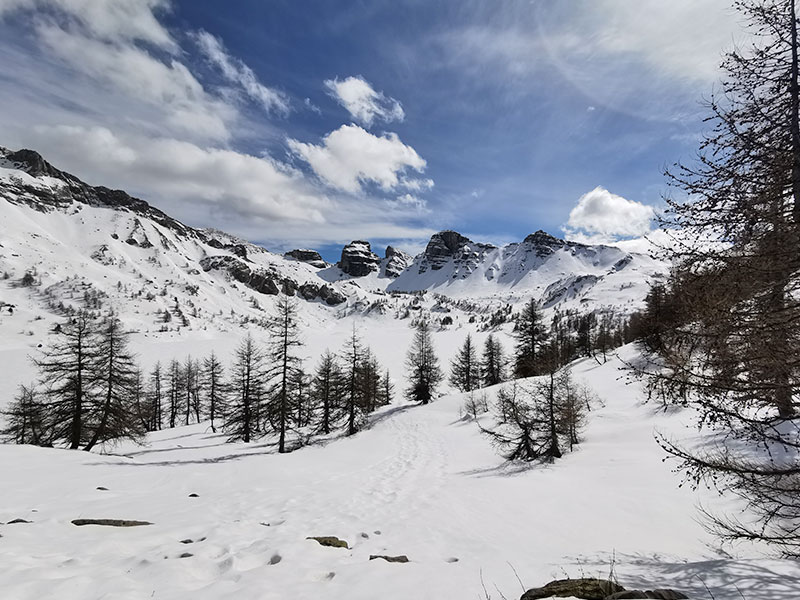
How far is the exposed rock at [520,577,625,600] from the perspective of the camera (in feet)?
14.4

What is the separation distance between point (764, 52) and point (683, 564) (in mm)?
8097

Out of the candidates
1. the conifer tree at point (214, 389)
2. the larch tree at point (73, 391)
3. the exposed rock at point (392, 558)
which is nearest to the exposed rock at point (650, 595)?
the exposed rock at point (392, 558)

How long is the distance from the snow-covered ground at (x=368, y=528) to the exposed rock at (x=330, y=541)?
23 centimetres

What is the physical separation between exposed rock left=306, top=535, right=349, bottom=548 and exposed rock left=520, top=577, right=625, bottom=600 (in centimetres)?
401

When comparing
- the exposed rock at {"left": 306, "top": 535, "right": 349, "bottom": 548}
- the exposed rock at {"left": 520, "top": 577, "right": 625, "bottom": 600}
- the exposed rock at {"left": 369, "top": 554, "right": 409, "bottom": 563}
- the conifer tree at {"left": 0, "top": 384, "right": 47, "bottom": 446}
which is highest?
the exposed rock at {"left": 520, "top": 577, "right": 625, "bottom": 600}

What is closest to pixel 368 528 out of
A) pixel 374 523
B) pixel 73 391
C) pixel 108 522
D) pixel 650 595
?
pixel 374 523

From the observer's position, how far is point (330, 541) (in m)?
7.15

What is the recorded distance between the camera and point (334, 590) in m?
4.92

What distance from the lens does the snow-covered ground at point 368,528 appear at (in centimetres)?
497

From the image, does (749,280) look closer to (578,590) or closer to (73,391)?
(578,590)

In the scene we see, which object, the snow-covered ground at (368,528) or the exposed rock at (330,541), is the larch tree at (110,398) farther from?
the exposed rock at (330,541)

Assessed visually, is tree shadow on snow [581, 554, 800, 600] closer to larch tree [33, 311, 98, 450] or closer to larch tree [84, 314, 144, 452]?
larch tree [84, 314, 144, 452]

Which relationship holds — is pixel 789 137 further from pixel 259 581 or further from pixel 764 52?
pixel 259 581

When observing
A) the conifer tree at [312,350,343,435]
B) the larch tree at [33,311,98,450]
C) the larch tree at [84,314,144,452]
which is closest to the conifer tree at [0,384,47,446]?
the larch tree at [33,311,98,450]
